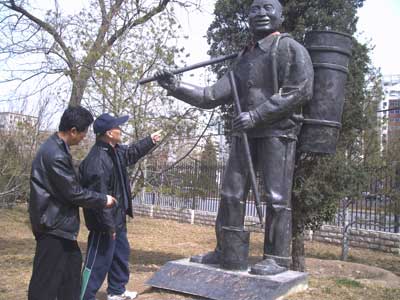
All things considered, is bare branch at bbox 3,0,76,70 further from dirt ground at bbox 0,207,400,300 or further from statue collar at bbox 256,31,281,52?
statue collar at bbox 256,31,281,52

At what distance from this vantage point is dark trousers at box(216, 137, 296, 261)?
4.18 metres

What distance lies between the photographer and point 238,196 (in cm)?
429

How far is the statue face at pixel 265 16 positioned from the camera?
14.3ft

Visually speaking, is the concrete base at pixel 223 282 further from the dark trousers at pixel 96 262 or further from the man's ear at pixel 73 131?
the man's ear at pixel 73 131

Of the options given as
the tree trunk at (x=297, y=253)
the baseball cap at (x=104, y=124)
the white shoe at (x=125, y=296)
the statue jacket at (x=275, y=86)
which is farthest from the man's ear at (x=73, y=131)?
the tree trunk at (x=297, y=253)

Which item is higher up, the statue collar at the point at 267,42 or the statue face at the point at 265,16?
the statue face at the point at 265,16

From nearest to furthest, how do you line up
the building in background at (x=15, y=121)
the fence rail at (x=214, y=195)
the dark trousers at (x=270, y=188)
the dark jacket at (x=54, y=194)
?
the dark jacket at (x=54, y=194) < the dark trousers at (x=270, y=188) < the fence rail at (x=214, y=195) < the building in background at (x=15, y=121)

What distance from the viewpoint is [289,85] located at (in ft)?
13.8

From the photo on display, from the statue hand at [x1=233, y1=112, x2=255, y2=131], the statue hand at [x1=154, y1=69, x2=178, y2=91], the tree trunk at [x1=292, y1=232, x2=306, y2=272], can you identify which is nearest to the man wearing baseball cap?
the statue hand at [x1=154, y1=69, x2=178, y2=91]

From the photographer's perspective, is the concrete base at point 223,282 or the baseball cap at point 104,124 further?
the baseball cap at point 104,124

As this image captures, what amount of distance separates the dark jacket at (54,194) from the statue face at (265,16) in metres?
2.15

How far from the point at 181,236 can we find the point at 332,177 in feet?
22.2

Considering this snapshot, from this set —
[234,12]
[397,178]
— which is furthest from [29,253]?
[397,178]

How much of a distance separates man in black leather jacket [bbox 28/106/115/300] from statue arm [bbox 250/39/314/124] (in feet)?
5.34
